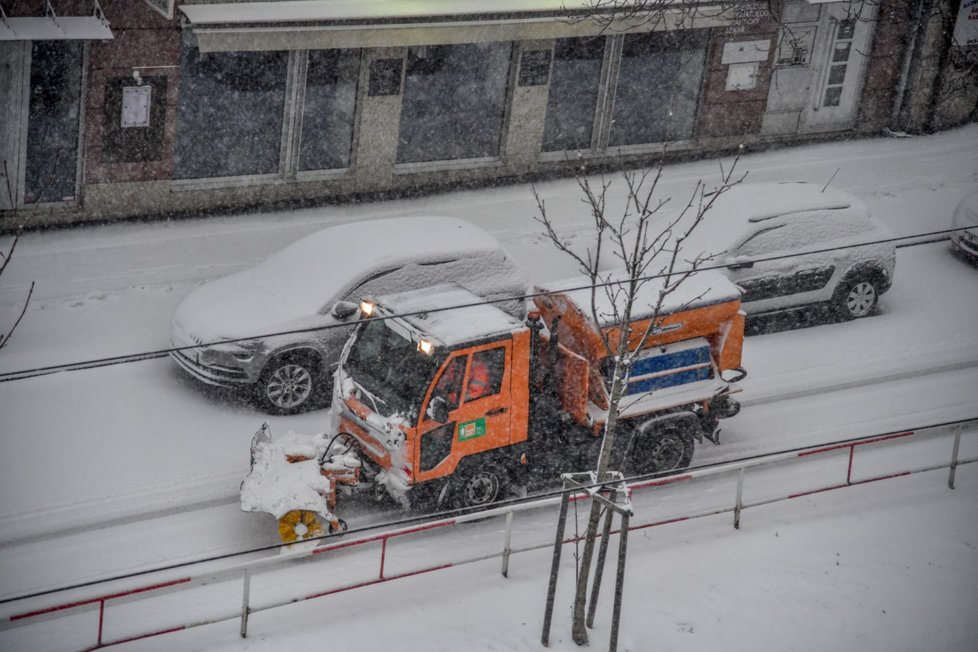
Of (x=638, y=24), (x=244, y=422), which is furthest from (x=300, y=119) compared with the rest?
(x=244, y=422)

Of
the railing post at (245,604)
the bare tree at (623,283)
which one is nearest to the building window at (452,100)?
the bare tree at (623,283)

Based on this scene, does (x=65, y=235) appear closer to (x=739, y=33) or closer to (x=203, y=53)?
(x=203, y=53)

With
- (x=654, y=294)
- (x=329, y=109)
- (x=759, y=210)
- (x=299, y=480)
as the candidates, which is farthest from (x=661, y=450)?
(x=329, y=109)

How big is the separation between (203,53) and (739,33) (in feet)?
29.5

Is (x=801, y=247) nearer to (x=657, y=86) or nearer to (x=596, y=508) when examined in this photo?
(x=657, y=86)

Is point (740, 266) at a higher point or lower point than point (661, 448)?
higher

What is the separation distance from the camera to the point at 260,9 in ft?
61.3

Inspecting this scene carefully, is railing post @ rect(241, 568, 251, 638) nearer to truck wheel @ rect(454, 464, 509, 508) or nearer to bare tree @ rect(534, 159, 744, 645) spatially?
truck wheel @ rect(454, 464, 509, 508)

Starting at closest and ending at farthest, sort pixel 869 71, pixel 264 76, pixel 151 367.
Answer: pixel 151 367 < pixel 264 76 < pixel 869 71

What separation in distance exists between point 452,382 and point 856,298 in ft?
24.4

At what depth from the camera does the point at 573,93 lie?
71.2 feet

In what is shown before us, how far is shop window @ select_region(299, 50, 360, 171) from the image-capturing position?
65.1 feet

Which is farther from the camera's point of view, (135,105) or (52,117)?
(135,105)

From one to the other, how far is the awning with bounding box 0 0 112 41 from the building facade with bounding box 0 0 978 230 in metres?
0.03
